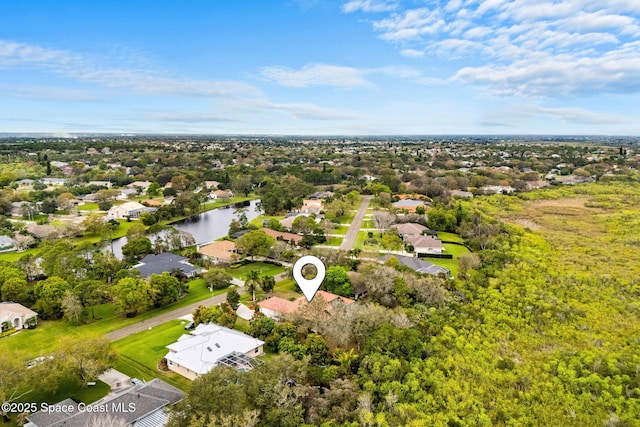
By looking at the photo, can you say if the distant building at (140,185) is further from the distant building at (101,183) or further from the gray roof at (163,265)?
the gray roof at (163,265)

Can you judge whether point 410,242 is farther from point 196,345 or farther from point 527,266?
point 196,345

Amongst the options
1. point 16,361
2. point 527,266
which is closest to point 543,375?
point 527,266

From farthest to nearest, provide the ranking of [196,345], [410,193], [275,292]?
[410,193] → [275,292] → [196,345]

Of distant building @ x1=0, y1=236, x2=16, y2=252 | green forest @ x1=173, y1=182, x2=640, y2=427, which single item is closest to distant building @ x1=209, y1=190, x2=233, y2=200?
distant building @ x1=0, y1=236, x2=16, y2=252

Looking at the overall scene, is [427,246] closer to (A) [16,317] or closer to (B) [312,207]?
(B) [312,207]

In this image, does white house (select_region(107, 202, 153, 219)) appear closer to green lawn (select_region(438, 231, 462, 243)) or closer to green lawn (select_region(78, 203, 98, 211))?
A: green lawn (select_region(78, 203, 98, 211))

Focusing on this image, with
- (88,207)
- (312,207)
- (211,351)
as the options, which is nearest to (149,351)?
(211,351)
